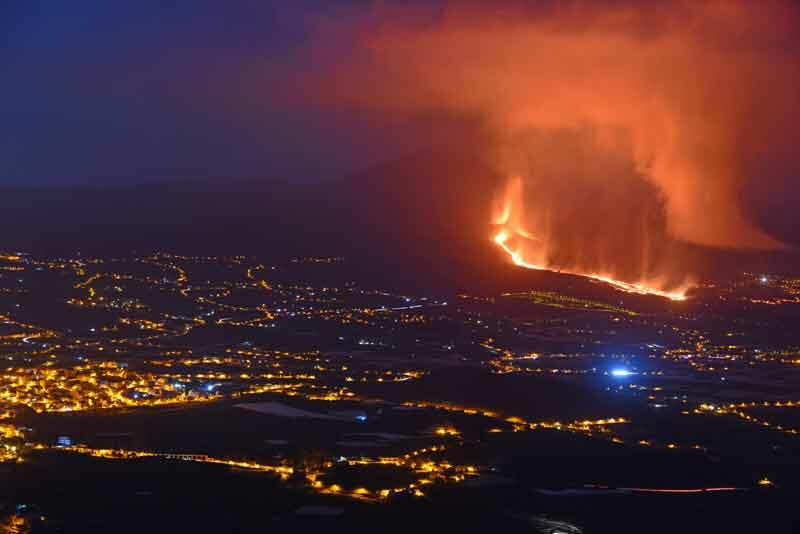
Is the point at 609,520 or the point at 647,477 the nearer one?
the point at 609,520

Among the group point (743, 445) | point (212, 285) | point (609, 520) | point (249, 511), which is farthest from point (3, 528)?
point (212, 285)

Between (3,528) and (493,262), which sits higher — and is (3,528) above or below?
below

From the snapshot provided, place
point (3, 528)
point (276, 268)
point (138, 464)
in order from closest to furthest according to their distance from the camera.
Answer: point (3, 528)
point (138, 464)
point (276, 268)

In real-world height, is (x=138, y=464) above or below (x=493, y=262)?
below

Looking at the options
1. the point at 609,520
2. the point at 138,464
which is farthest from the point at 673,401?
the point at 138,464

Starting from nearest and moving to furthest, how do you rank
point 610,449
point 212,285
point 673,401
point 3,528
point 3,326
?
point 3,528, point 610,449, point 673,401, point 3,326, point 212,285

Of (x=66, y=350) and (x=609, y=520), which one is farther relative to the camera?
(x=66, y=350)

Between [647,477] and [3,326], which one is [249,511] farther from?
[3,326]

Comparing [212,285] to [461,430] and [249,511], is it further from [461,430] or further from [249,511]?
[249,511]

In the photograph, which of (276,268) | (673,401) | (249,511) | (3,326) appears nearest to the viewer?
(249,511)
